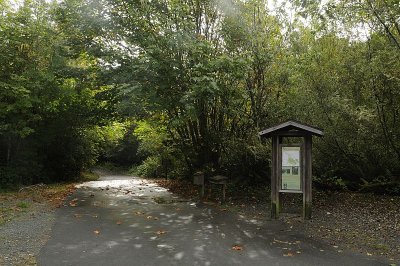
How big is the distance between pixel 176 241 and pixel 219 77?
7343 mm

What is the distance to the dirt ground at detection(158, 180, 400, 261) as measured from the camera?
7699 mm

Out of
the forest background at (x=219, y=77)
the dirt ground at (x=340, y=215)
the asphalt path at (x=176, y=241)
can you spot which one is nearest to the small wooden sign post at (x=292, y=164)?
the dirt ground at (x=340, y=215)

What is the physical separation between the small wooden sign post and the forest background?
187 centimetres

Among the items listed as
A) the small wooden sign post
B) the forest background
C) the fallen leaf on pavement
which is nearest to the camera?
the fallen leaf on pavement

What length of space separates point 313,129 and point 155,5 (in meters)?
8.02

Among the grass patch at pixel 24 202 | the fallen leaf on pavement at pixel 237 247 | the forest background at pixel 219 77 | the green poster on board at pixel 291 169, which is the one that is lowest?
the fallen leaf on pavement at pixel 237 247

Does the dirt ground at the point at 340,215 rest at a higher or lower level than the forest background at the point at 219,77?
lower

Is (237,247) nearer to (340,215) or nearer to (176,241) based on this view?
(176,241)

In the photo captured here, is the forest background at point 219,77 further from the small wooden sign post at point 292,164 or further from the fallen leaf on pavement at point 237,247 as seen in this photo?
the fallen leaf on pavement at point 237,247

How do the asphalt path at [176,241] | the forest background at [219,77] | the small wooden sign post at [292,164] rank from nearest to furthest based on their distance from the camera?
the asphalt path at [176,241]
the small wooden sign post at [292,164]
the forest background at [219,77]

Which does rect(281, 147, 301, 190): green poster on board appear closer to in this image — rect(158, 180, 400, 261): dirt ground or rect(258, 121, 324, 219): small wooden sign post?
rect(258, 121, 324, 219): small wooden sign post

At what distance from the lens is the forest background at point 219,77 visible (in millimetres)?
11141

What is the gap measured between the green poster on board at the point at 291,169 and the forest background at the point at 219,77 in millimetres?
2238

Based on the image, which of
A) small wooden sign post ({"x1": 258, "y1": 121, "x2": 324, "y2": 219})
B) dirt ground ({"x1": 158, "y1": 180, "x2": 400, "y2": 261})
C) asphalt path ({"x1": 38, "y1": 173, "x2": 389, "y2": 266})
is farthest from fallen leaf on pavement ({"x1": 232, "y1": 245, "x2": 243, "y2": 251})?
small wooden sign post ({"x1": 258, "y1": 121, "x2": 324, "y2": 219})
